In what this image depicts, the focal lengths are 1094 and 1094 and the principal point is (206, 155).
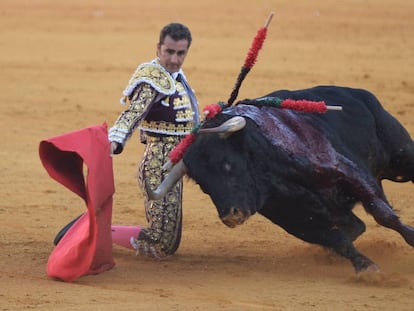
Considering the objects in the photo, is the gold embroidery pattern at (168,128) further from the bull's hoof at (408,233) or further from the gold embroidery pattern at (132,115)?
the bull's hoof at (408,233)

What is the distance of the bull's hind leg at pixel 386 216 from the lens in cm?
622

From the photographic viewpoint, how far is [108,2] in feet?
69.9

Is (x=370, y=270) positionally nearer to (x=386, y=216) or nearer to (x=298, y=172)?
(x=386, y=216)

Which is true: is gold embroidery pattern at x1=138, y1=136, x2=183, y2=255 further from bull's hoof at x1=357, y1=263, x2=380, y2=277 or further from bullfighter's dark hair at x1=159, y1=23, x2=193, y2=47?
bull's hoof at x1=357, y1=263, x2=380, y2=277

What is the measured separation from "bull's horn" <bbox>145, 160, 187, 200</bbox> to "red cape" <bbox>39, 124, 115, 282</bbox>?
315mm

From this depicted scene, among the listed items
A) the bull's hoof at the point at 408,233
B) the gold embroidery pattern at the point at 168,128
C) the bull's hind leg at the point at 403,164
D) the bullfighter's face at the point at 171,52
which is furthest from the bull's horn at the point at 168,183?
the bull's hind leg at the point at 403,164

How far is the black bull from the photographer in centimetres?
593

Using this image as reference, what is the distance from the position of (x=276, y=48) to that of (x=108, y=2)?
589cm

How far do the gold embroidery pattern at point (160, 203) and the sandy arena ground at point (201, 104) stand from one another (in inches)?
7.2

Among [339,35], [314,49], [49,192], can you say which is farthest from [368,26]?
[49,192]

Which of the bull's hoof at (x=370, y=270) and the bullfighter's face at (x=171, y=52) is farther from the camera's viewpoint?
the bullfighter's face at (x=171, y=52)

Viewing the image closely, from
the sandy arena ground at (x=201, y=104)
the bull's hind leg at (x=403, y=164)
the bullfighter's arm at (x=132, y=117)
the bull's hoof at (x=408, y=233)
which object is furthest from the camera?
the bull's hind leg at (x=403, y=164)

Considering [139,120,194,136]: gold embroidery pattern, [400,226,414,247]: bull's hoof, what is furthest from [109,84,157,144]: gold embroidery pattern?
[400,226,414,247]: bull's hoof

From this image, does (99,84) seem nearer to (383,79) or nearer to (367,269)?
(383,79)
